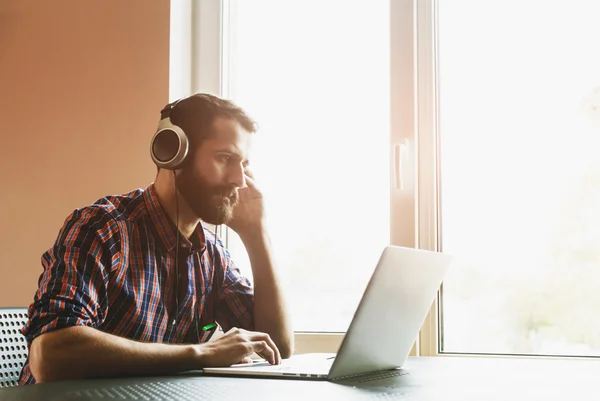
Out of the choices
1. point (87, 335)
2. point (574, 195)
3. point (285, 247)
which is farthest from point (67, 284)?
point (574, 195)

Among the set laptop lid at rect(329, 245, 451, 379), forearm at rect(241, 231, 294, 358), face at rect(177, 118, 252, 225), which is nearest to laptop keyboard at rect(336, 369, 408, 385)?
laptop lid at rect(329, 245, 451, 379)

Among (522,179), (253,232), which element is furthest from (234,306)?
(522,179)

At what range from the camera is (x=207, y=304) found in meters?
1.78

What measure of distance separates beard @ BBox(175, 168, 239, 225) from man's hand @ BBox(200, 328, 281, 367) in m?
0.45

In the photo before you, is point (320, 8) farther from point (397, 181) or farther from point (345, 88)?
point (397, 181)

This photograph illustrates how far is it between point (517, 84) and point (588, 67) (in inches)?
8.5

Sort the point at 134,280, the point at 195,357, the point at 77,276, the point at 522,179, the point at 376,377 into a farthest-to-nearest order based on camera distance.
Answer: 1. the point at 522,179
2. the point at 134,280
3. the point at 77,276
4. the point at 195,357
5. the point at 376,377

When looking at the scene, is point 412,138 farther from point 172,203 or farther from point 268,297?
point 172,203

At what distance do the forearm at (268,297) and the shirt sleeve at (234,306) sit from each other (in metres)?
0.02

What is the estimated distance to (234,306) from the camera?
1.84 m

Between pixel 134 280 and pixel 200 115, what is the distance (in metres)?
0.46

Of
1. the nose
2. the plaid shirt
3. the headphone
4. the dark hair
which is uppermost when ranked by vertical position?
the dark hair

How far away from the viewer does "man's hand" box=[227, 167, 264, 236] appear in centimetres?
193

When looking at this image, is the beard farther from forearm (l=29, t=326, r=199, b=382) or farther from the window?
the window
